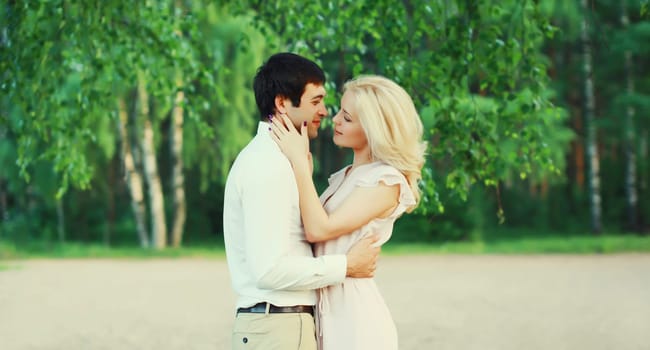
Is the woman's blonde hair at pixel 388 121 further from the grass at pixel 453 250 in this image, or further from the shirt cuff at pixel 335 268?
the grass at pixel 453 250

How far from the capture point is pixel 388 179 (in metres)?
2.99

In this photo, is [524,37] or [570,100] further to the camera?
[570,100]

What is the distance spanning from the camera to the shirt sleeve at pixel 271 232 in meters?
2.74

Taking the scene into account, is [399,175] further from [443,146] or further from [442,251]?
[442,251]

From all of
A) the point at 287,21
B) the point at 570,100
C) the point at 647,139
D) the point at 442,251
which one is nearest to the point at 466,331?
the point at 287,21

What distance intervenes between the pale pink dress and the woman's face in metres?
0.10

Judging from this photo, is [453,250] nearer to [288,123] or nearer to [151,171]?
[151,171]

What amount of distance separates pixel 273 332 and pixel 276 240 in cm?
29

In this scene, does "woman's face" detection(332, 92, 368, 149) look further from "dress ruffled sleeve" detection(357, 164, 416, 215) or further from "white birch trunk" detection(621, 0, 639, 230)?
"white birch trunk" detection(621, 0, 639, 230)

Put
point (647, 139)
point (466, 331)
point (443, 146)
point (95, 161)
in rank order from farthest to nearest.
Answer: point (647, 139) → point (95, 161) → point (466, 331) → point (443, 146)

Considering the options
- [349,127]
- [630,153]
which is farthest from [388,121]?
[630,153]

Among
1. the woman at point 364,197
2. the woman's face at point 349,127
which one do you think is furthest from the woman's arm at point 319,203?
the woman's face at point 349,127

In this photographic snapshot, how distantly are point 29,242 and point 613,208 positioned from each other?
15556 millimetres

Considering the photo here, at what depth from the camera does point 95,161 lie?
22016 millimetres
